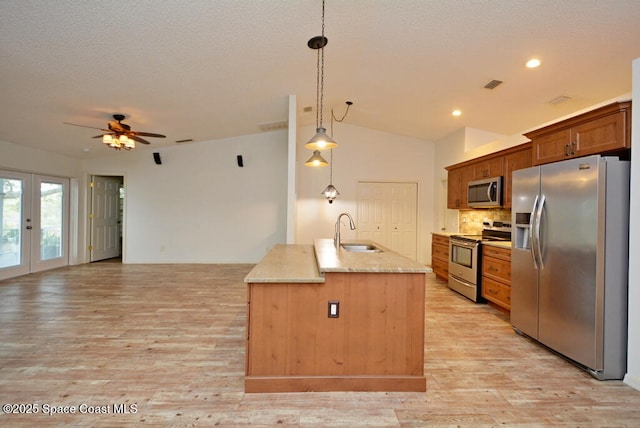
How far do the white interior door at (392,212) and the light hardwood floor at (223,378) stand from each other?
301 centimetres

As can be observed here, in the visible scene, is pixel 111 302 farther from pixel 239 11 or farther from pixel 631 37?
pixel 631 37

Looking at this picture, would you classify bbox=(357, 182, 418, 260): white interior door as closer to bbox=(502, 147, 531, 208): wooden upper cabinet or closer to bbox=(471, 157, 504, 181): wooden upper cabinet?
bbox=(471, 157, 504, 181): wooden upper cabinet

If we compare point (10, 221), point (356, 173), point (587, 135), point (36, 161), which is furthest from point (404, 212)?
point (10, 221)

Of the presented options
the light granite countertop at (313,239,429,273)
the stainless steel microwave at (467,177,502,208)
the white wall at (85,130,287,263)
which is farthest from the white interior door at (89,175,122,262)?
the stainless steel microwave at (467,177,502,208)

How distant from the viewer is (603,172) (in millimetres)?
2158

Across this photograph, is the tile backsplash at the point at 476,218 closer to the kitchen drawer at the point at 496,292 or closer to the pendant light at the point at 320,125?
the kitchen drawer at the point at 496,292

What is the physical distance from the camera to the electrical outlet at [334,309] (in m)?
2.01

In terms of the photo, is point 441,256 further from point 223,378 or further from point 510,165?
point 223,378

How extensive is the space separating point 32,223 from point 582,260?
25.7 ft

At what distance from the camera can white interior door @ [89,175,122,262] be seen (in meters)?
6.62

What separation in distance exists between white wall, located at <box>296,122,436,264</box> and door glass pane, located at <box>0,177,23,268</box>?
494 cm

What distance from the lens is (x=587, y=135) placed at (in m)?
2.43

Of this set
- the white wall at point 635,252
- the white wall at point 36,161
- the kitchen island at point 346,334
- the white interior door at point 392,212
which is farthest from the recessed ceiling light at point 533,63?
the white wall at point 36,161

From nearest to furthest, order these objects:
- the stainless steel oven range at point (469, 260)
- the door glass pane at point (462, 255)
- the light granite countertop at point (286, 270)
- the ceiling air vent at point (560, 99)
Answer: the light granite countertop at point (286, 270), the ceiling air vent at point (560, 99), the stainless steel oven range at point (469, 260), the door glass pane at point (462, 255)
